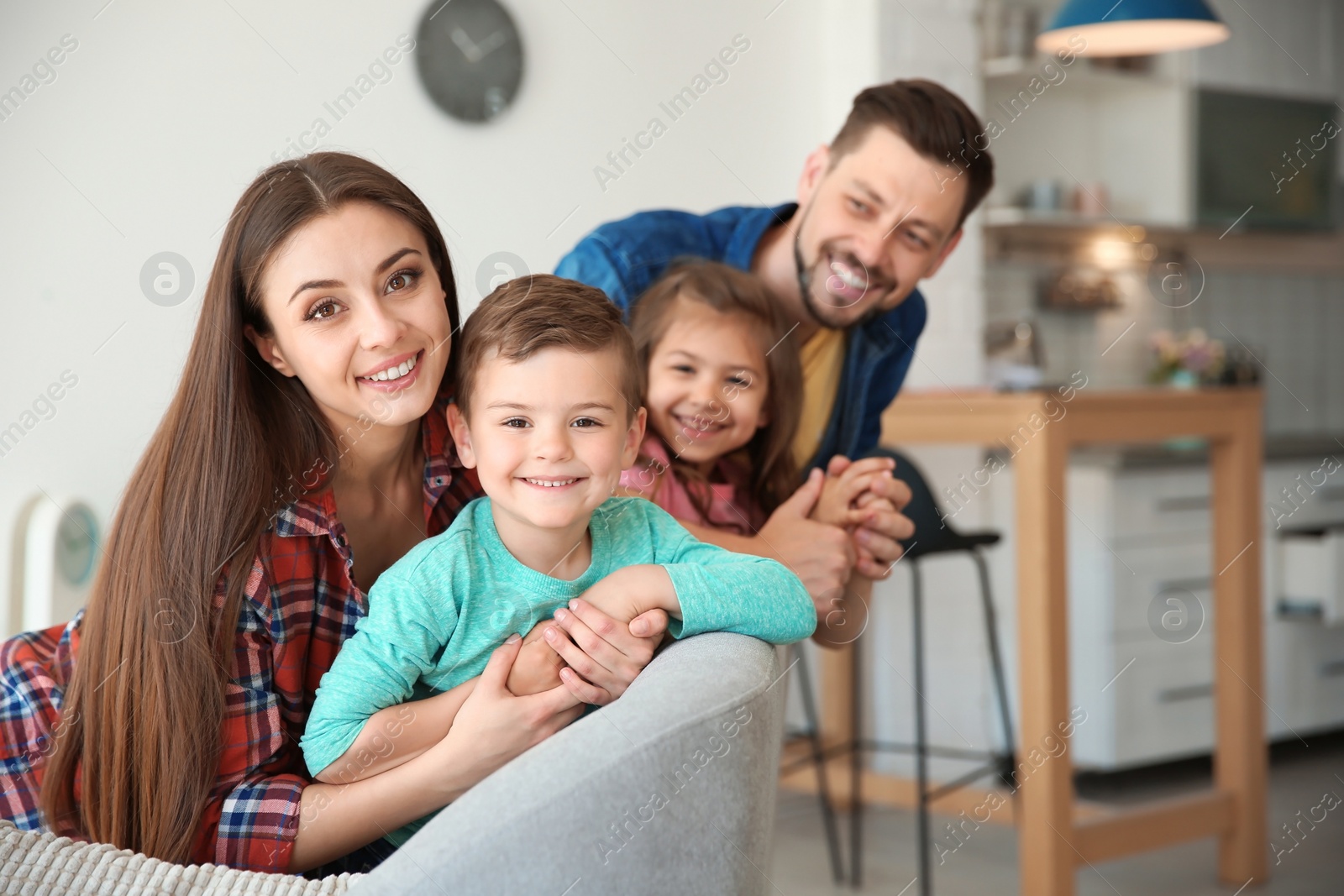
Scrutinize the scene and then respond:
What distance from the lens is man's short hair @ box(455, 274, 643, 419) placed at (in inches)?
41.9

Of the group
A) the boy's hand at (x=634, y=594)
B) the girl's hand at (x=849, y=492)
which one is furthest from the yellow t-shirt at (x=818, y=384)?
the boy's hand at (x=634, y=594)

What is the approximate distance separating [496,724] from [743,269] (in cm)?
98

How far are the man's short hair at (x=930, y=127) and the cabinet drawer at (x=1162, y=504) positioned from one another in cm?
181

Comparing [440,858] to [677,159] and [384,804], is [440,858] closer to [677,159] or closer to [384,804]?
[384,804]

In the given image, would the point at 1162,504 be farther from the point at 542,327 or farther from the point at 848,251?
the point at 542,327

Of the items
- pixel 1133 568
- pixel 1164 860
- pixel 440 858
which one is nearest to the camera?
pixel 440 858

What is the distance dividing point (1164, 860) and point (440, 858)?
2577 mm

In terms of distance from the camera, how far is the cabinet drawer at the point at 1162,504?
3.31 metres

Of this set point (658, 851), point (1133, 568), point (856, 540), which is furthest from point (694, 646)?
point (1133, 568)

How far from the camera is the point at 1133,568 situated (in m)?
3.32

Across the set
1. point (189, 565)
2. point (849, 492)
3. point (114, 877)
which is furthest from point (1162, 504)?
point (114, 877)

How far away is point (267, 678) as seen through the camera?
43.8 inches

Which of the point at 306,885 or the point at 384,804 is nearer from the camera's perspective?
the point at 306,885

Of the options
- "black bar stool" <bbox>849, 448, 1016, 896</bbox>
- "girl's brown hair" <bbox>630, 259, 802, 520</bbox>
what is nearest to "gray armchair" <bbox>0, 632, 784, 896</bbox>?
A: "girl's brown hair" <bbox>630, 259, 802, 520</bbox>
